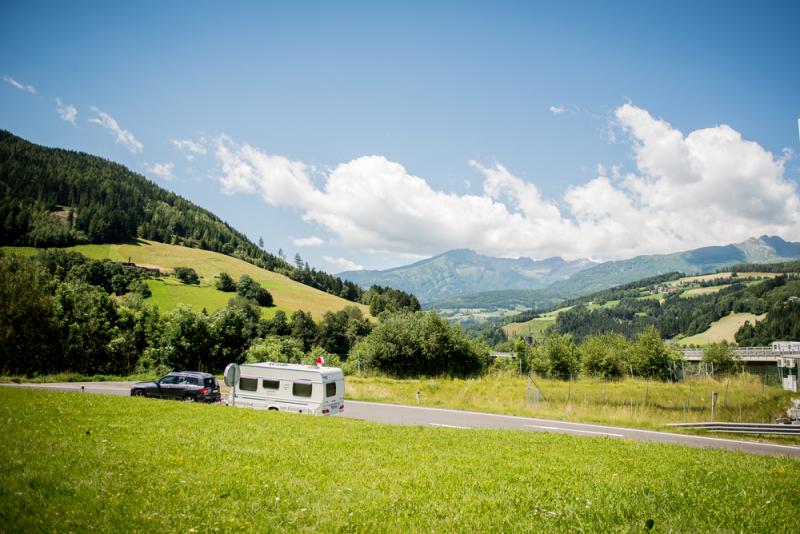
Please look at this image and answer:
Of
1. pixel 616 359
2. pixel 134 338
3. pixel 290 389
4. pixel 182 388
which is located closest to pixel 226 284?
pixel 134 338

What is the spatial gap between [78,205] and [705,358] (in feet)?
563

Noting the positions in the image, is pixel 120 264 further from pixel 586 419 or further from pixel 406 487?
pixel 406 487

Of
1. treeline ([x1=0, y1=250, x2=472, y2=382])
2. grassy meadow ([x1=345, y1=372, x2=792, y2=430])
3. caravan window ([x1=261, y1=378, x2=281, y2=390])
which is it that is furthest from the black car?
treeline ([x1=0, y1=250, x2=472, y2=382])

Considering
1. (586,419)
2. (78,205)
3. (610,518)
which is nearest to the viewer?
(610,518)

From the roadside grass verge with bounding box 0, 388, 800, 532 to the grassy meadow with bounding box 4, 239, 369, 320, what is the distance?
88905 millimetres

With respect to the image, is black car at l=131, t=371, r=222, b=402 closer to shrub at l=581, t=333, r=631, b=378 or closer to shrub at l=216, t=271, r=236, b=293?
shrub at l=581, t=333, r=631, b=378

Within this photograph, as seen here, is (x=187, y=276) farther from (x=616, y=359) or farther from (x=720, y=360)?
(x=720, y=360)

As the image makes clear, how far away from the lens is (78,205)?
13962 cm

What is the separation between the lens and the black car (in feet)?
80.7

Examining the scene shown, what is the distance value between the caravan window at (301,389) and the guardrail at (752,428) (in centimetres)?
2004

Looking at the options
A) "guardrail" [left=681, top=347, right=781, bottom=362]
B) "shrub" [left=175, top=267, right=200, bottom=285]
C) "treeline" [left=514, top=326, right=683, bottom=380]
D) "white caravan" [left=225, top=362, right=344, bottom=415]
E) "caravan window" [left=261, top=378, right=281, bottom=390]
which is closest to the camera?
"white caravan" [left=225, top=362, right=344, bottom=415]

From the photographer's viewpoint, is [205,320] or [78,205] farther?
[78,205]

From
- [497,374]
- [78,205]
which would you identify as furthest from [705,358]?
[78,205]

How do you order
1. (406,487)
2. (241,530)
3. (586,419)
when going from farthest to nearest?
(586,419), (406,487), (241,530)
